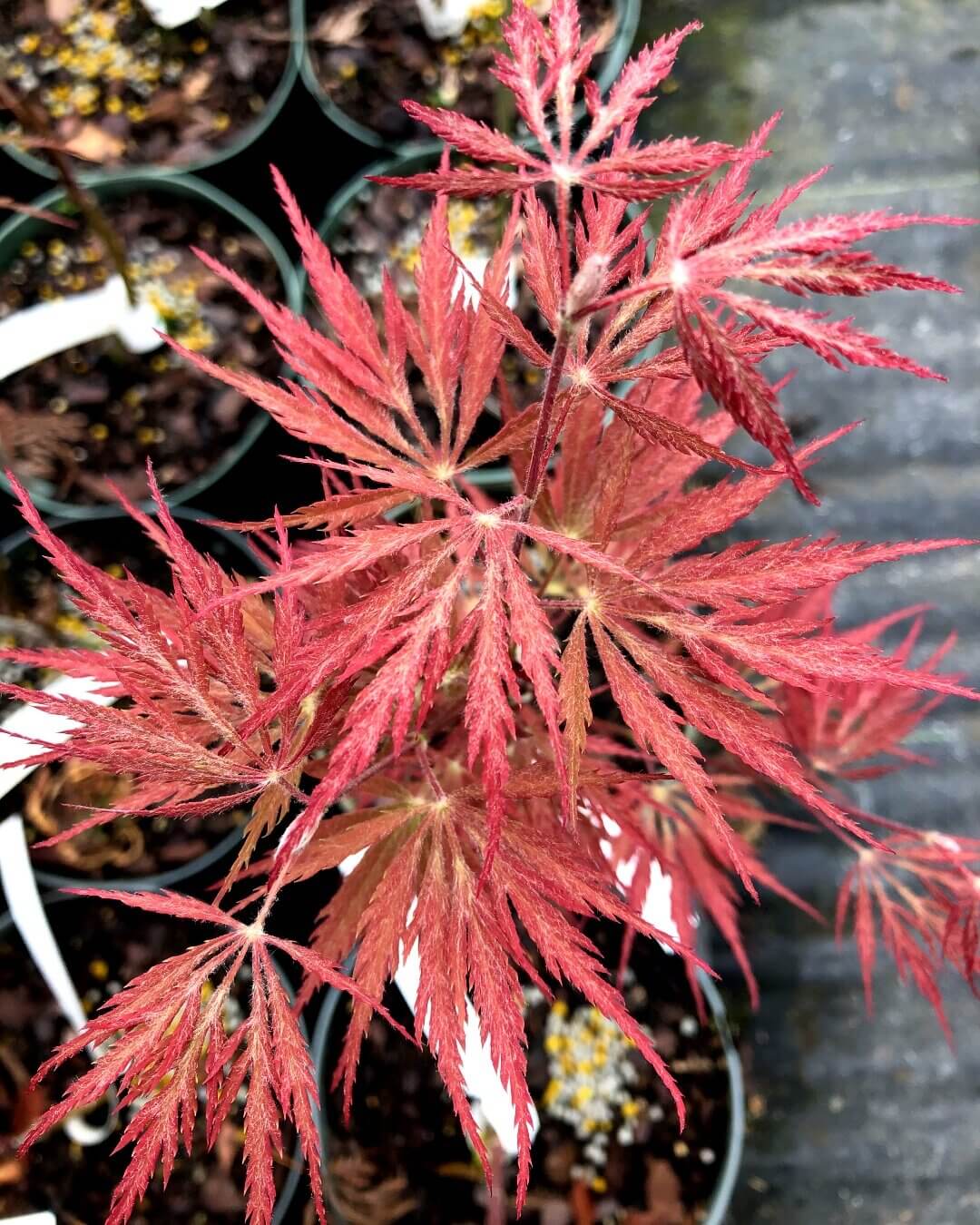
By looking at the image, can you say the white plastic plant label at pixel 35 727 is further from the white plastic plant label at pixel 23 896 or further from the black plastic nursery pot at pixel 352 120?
the black plastic nursery pot at pixel 352 120

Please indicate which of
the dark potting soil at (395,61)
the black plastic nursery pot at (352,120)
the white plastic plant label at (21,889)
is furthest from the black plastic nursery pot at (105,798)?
the dark potting soil at (395,61)

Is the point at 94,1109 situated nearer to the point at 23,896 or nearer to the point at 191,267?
the point at 23,896

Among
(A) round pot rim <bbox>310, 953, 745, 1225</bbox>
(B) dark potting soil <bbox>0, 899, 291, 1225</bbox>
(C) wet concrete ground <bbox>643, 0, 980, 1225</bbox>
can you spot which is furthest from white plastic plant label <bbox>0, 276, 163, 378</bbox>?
(C) wet concrete ground <bbox>643, 0, 980, 1225</bbox>

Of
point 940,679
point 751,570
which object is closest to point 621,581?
point 751,570

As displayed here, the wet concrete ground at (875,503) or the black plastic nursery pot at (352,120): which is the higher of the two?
the black plastic nursery pot at (352,120)

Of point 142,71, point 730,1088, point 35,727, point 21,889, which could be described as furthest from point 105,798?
point 142,71

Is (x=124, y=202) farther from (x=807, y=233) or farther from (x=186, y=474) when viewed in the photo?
(x=807, y=233)

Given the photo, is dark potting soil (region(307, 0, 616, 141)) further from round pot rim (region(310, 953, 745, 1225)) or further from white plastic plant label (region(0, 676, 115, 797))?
round pot rim (region(310, 953, 745, 1225))
